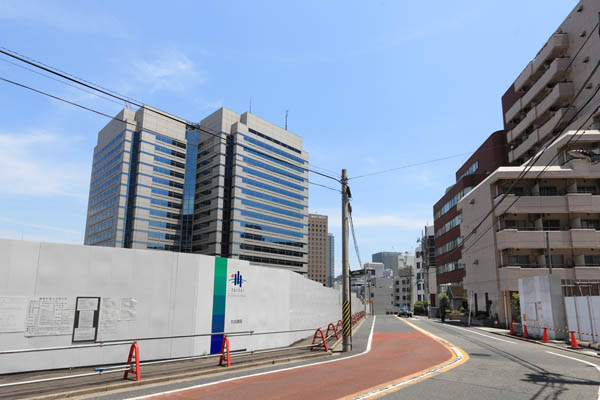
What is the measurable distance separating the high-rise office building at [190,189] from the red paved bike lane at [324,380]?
8223 centimetres

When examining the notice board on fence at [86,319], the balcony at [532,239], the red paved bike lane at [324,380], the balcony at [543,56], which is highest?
the balcony at [543,56]

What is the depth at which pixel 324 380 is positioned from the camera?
1044 cm

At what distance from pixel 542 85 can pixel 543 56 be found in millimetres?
4174

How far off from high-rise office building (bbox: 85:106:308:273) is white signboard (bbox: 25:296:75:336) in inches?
3291

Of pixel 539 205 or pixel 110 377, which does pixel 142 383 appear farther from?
pixel 539 205

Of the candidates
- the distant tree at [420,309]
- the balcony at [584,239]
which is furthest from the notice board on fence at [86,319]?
the distant tree at [420,309]

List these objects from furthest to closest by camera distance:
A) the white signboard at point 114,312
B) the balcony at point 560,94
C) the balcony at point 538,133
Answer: the balcony at point 560,94 < the balcony at point 538,133 < the white signboard at point 114,312

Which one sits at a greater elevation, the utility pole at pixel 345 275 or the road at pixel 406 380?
the utility pole at pixel 345 275

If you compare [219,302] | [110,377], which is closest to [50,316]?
[110,377]

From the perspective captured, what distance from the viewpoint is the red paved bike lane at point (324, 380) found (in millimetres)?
8711

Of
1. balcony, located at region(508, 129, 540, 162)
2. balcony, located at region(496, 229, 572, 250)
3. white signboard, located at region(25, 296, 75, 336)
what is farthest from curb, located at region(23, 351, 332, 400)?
balcony, located at region(508, 129, 540, 162)

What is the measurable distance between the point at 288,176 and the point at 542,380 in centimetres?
11242

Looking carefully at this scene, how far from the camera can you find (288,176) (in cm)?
12219

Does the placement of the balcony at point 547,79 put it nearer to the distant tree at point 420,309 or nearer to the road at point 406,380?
the distant tree at point 420,309
